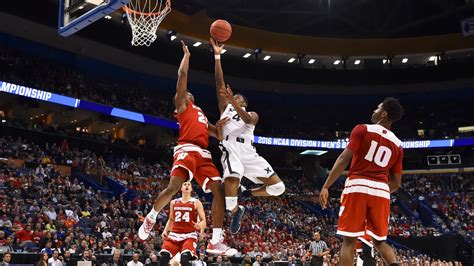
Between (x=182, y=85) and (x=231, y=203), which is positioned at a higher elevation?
(x=182, y=85)

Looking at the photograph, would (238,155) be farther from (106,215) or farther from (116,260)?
(106,215)

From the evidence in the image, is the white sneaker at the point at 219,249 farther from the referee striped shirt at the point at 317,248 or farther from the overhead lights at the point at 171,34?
the overhead lights at the point at 171,34

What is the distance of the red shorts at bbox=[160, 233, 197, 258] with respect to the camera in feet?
27.9

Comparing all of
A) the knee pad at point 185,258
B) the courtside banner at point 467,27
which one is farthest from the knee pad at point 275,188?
the courtside banner at point 467,27

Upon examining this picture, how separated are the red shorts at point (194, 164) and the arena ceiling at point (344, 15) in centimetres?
2435

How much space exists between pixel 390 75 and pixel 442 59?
399 centimetres

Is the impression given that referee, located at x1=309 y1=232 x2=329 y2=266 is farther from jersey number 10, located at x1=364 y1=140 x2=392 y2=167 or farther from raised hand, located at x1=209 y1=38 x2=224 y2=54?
jersey number 10, located at x1=364 y1=140 x2=392 y2=167

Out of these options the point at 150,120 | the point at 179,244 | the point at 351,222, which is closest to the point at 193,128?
the point at 179,244

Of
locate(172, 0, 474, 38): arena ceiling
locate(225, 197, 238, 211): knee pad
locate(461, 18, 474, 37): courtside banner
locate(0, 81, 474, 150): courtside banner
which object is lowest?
locate(225, 197, 238, 211): knee pad

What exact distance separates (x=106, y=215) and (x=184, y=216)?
1124cm

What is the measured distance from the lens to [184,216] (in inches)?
347

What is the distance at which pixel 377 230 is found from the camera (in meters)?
5.79

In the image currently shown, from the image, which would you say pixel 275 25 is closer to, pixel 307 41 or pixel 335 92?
pixel 307 41

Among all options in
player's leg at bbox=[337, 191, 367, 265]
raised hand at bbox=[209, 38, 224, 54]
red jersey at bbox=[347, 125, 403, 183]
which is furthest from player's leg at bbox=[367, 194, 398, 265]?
raised hand at bbox=[209, 38, 224, 54]
